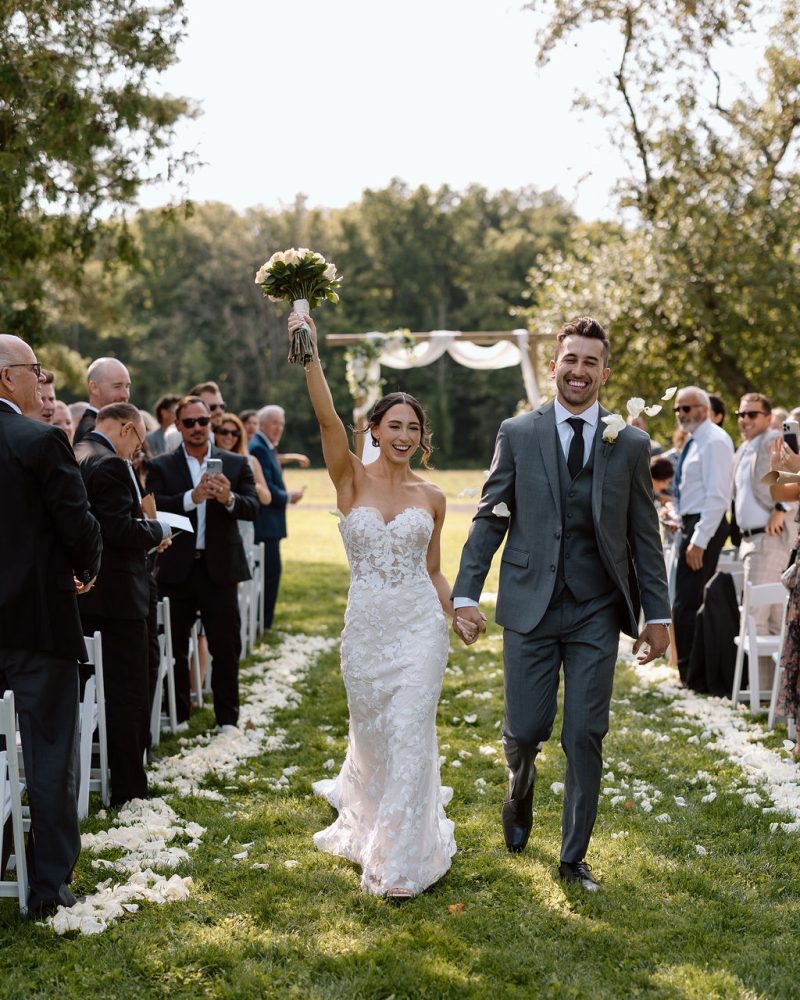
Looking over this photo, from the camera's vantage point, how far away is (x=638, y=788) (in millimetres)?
6387

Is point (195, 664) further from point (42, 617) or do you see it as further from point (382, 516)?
point (42, 617)

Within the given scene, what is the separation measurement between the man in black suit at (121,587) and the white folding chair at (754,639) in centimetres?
429

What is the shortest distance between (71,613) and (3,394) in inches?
37.1

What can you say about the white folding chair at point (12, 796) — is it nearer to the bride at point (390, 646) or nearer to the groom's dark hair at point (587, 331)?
the bride at point (390, 646)

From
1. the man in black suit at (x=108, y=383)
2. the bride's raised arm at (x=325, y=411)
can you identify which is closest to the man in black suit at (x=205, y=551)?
the man in black suit at (x=108, y=383)

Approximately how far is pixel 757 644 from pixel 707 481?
4.98 ft

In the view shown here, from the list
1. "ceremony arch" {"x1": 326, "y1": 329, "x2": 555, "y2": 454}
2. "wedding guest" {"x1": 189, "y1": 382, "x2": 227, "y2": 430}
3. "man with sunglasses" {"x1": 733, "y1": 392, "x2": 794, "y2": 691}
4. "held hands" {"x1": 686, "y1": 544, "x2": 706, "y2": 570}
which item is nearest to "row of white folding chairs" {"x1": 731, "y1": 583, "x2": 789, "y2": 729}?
"man with sunglasses" {"x1": 733, "y1": 392, "x2": 794, "y2": 691}

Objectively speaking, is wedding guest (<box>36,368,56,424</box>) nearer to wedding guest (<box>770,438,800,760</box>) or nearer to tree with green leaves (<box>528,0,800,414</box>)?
wedding guest (<box>770,438,800,760</box>)

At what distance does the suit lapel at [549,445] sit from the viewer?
4.73 m

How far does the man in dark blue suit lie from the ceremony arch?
3051mm

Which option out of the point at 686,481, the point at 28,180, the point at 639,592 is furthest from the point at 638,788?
the point at 28,180

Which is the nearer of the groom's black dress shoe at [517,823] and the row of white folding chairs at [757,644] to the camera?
the groom's black dress shoe at [517,823]

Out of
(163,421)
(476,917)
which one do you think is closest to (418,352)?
(163,421)

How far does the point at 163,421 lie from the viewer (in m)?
11.3
